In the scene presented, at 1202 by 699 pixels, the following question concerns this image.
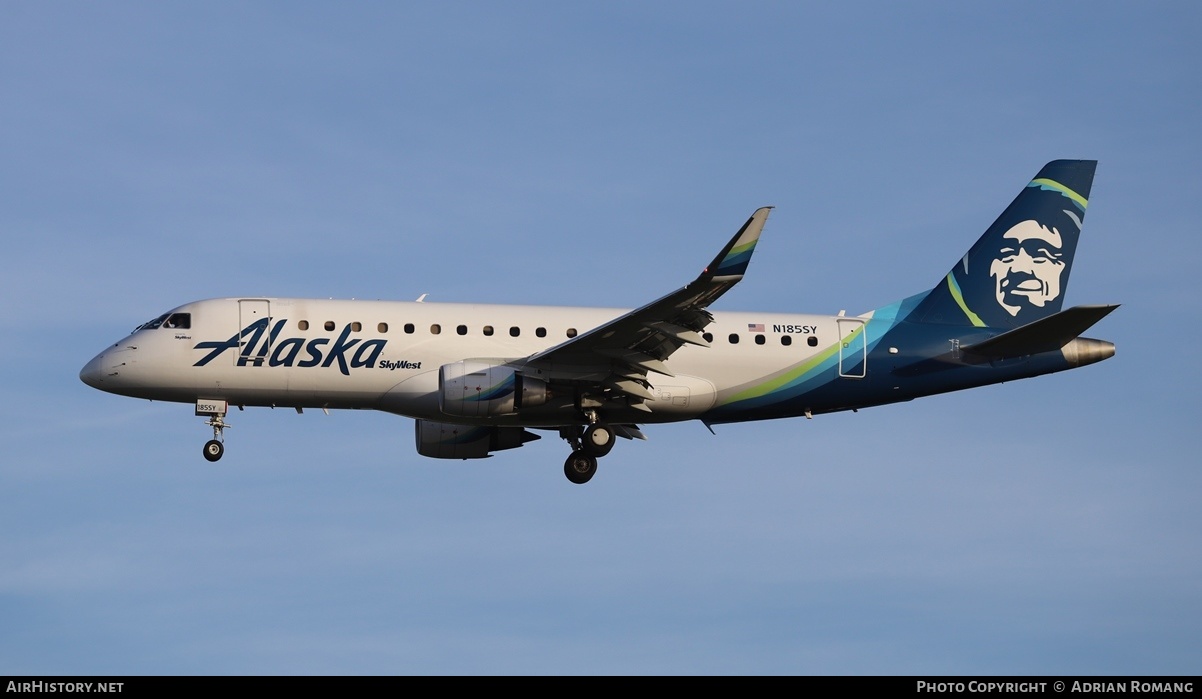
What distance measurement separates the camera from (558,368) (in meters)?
41.8

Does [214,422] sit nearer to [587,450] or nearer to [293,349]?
[293,349]

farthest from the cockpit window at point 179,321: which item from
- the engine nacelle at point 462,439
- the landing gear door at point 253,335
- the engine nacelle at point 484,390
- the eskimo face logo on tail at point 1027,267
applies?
the eskimo face logo on tail at point 1027,267

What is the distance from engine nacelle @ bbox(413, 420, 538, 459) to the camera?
46906mm

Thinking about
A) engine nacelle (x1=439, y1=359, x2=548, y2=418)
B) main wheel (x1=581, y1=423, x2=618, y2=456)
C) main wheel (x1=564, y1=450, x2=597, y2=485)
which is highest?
engine nacelle (x1=439, y1=359, x2=548, y2=418)

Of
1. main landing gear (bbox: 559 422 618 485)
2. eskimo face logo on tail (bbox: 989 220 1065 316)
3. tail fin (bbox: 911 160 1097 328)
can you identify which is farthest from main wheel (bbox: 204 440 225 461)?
eskimo face logo on tail (bbox: 989 220 1065 316)

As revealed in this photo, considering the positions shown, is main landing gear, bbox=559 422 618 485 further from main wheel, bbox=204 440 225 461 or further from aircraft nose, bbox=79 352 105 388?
aircraft nose, bbox=79 352 105 388

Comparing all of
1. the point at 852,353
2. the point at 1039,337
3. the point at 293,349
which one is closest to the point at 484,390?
the point at 293,349

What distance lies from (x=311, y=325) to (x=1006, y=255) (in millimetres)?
19827

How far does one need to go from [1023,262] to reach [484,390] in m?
16.5

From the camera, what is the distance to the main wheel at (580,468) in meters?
44.3

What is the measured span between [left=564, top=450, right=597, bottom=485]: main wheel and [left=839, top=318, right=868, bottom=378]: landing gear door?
7.20m

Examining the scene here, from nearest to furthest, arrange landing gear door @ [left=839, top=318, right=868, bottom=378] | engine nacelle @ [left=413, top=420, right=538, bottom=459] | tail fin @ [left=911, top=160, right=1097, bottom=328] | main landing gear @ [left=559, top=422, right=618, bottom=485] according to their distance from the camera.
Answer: main landing gear @ [left=559, top=422, right=618, bottom=485] → landing gear door @ [left=839, top=318, right=868, bottom=378] → tail fin @ [left=911, top=160, right=1097, bottom=328] → engine nacelle @ [left=413, top=420, right=538, bottom=459]
